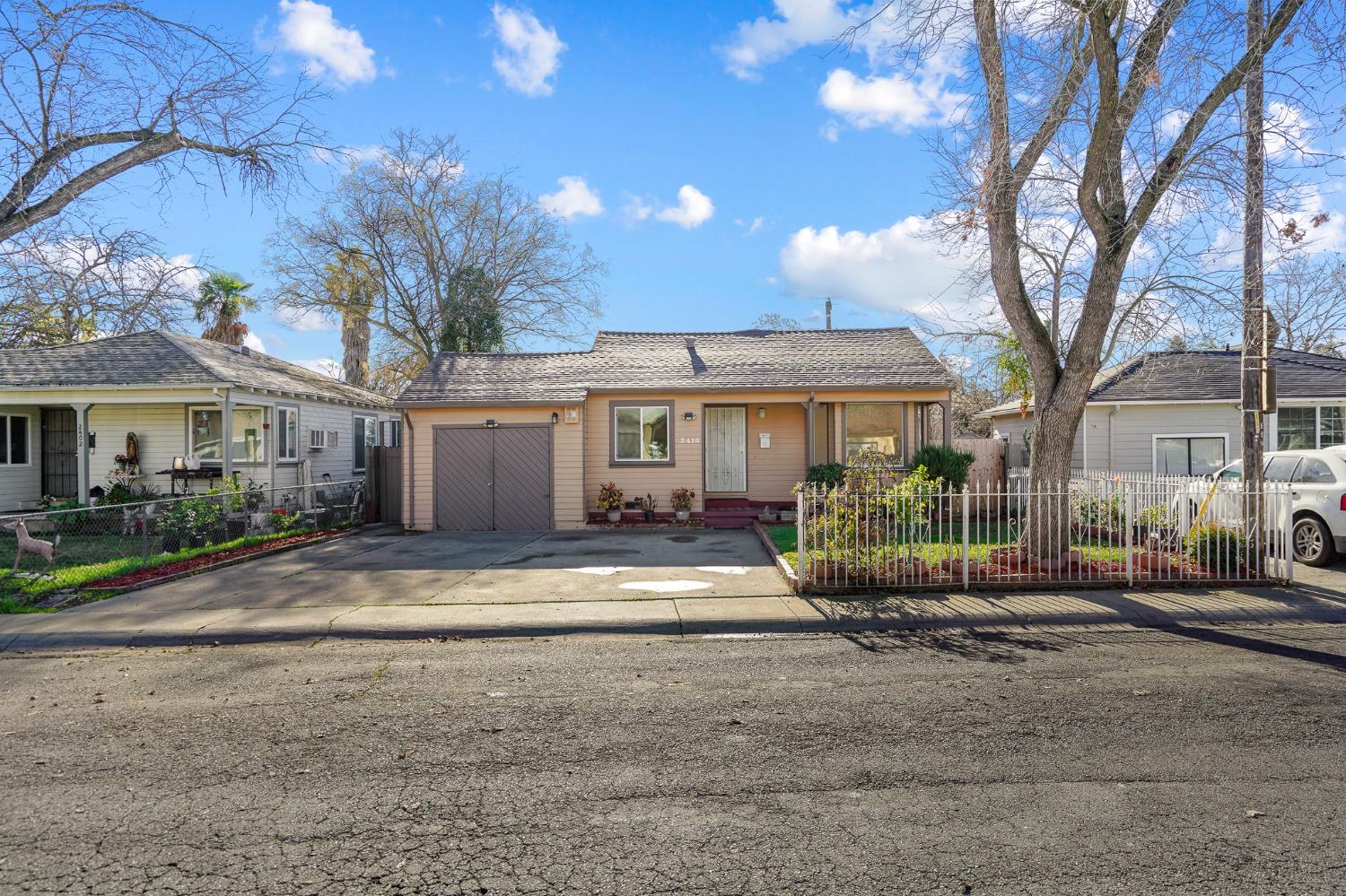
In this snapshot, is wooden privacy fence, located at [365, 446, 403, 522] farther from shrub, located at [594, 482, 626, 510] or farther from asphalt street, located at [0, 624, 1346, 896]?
asphalt street, located at [0, 624, 1346, 896]

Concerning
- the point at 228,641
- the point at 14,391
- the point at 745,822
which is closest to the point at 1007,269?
the point at 745,822

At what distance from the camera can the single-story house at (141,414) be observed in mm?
15969

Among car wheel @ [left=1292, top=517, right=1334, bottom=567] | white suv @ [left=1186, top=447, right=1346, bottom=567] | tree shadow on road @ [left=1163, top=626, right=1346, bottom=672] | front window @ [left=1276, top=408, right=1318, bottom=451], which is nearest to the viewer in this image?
tree shadow on road @ [left=1163, top=626, right=1346, bottom=672]

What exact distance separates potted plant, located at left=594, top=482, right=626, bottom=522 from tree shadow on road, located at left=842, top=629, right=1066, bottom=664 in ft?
31.0

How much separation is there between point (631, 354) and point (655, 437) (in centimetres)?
335

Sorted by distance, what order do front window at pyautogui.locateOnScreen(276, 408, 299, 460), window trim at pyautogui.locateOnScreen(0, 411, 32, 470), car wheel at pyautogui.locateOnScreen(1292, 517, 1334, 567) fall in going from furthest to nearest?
front window at pyautogui.locateOnScreen(276, 408, 299, 460) < window trim at pyautogui.locateOnScreen(0, 411, 32, 470) < car wheel at pyautogui.locateOnScreen(1292, 517, 1334, 567)

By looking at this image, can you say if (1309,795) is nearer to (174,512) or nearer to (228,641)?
(228,641)

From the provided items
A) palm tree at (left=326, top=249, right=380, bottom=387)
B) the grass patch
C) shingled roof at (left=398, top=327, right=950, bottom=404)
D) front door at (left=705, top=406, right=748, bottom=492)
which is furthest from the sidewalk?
palm tree at (left=326, top=249, right=380, bottom=387)

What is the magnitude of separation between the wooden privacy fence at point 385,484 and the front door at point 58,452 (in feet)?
23.3

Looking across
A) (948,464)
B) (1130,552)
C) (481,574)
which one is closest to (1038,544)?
(1130,552)

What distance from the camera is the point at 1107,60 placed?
8.97 m

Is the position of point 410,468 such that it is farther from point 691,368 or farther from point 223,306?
point 223,306

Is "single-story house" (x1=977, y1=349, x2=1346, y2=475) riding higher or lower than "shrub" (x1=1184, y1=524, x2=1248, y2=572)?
higher

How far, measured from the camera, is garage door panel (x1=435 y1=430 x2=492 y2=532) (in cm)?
1617
